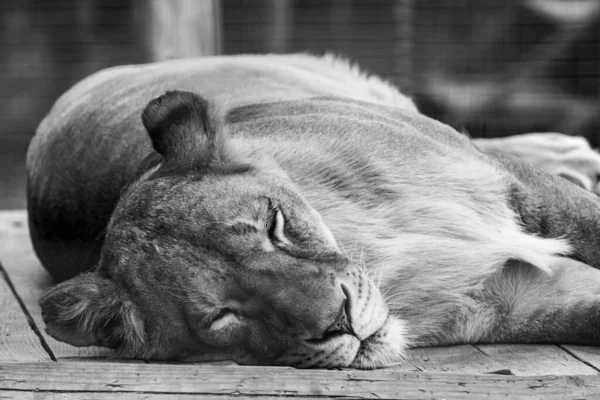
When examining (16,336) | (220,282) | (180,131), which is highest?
(180,131)

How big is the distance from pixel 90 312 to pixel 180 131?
0.58 meters

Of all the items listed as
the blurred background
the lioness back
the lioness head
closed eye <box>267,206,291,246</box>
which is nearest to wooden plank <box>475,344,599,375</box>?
the lioness head

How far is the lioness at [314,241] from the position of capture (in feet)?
8.22

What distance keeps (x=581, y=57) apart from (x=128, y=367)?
25.5ft

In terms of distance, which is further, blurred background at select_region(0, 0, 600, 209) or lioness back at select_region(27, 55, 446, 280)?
blurred background at select_region(0, 0, 600, 209)

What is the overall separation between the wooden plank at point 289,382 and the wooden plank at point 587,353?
424 millimetres

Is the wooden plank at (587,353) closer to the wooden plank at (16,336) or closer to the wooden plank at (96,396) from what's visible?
the wooden plank at (96,396)

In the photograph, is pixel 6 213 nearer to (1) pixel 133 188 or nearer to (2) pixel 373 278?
(1) pixel 133 188

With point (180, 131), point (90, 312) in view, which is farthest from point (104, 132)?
point (90, 312)

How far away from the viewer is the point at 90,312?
267 centimetres

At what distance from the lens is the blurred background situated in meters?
9.02

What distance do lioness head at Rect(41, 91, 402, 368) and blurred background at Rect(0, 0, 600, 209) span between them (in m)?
6.00

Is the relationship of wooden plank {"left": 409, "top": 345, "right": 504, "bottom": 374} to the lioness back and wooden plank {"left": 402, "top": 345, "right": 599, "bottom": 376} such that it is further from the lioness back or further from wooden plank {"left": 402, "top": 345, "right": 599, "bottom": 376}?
the lioness back

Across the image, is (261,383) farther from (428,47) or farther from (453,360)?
(428,47)
